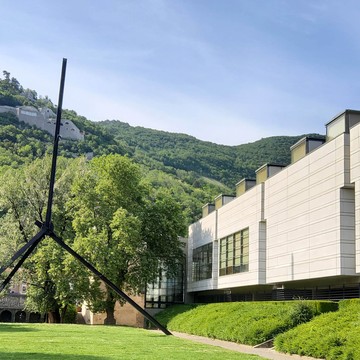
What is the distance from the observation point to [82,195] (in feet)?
136

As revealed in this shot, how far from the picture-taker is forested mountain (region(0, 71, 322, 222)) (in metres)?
94.1

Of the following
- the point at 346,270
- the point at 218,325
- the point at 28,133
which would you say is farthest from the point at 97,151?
the point at 346,270

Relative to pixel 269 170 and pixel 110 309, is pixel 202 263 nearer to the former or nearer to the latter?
pixel 110 309

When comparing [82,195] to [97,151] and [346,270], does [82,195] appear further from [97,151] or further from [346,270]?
[97,151]

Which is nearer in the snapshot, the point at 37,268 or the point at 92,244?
the point at 92,244

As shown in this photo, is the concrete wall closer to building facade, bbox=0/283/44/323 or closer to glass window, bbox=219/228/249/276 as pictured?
glass window, bbox=219/228/249/276

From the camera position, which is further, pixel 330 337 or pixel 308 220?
pixel 308 220

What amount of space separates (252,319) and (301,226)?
468cm

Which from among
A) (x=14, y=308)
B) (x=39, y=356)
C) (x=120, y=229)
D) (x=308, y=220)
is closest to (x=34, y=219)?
(x=120, y=229)

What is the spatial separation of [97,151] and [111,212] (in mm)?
61183

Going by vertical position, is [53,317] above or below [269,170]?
below

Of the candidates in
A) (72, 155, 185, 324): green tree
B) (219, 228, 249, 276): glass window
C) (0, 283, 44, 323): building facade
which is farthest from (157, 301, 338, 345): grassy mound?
(0, 283, 44, 323): building facade

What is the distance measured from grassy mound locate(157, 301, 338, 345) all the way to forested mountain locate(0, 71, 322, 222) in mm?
45116

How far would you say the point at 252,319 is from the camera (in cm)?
2547
